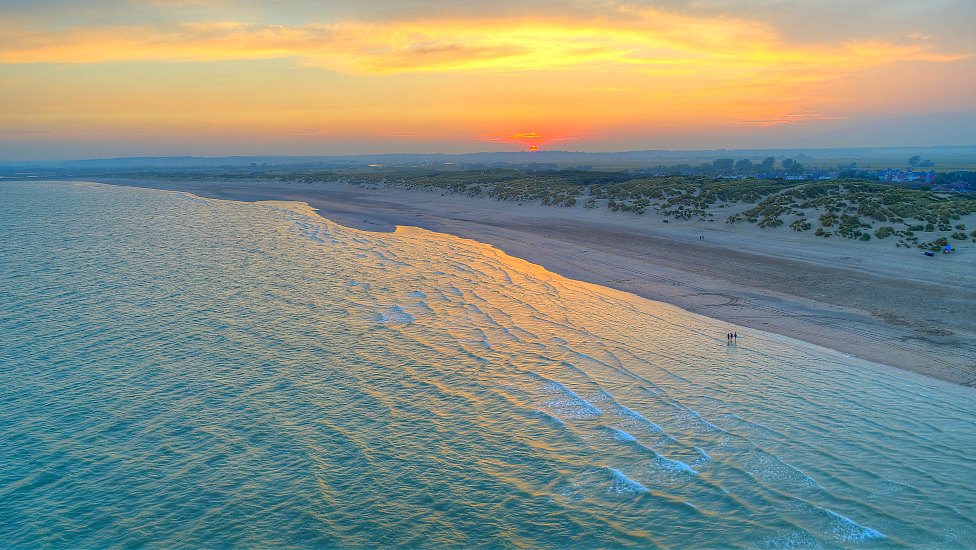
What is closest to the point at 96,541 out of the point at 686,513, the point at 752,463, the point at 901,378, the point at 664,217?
the point at 686,513

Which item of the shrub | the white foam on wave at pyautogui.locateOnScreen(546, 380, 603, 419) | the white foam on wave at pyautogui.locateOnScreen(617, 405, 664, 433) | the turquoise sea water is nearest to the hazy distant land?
the shrub

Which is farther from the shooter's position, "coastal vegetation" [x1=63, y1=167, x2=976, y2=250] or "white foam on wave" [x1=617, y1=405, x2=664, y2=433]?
"coastal vegetation" [x1=63, y1=167, x2=976, y2=250]

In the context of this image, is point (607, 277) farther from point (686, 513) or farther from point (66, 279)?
point (66, 279)

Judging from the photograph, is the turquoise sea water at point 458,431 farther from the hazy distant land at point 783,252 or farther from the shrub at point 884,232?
the shrub at point 884,232

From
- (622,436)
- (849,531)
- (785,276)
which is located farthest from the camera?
(785,276)

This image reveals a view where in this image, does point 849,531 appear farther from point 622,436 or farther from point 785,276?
point 785,276

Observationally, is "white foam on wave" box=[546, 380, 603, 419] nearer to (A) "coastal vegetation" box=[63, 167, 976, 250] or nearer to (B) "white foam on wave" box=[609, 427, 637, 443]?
(B) "white foam on wave" box=[609, 427, 637, 443]

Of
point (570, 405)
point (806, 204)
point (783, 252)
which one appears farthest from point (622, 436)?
point (806, 204)
